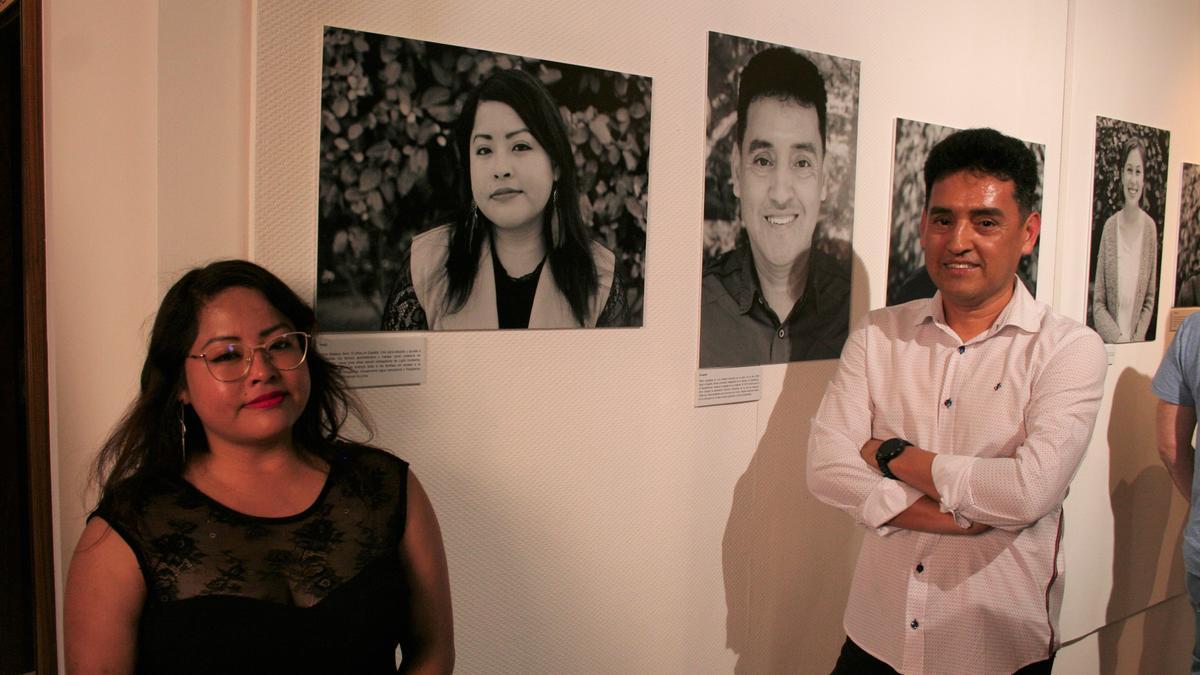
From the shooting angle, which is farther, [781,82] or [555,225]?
[781,82]

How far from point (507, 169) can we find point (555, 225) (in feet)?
0.69

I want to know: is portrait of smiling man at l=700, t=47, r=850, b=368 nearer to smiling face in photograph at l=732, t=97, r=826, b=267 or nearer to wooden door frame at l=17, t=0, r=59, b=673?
smiling face in photograph at l=732, t=97, r=826, b=267

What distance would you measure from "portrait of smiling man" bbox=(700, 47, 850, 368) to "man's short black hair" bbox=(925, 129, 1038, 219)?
29.5 inches

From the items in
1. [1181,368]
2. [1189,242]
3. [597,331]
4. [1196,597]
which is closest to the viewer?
[597,331]

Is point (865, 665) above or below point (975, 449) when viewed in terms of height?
below

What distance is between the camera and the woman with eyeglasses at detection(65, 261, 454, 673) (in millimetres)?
1496

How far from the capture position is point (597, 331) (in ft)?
8.50

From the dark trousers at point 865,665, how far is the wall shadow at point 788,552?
60 cm

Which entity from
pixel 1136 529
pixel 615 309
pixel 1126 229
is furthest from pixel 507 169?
pixel 1136 529

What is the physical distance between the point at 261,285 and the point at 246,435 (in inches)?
11.1

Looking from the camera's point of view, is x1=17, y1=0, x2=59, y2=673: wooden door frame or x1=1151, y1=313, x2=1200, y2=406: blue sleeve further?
x1=1151, y1=313, x2=1200, y2=406: blue sleeve

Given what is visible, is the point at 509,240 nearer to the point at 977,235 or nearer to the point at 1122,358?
the point at 977,235

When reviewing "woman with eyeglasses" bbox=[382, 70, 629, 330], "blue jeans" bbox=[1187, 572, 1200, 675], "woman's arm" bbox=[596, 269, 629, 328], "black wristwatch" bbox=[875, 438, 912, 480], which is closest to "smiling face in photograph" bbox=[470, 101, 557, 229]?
"woman with eyeglasses" bbox=[382, 70, 629, 330]

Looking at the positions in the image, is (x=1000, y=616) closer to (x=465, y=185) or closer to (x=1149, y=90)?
(x=465, y=185)
